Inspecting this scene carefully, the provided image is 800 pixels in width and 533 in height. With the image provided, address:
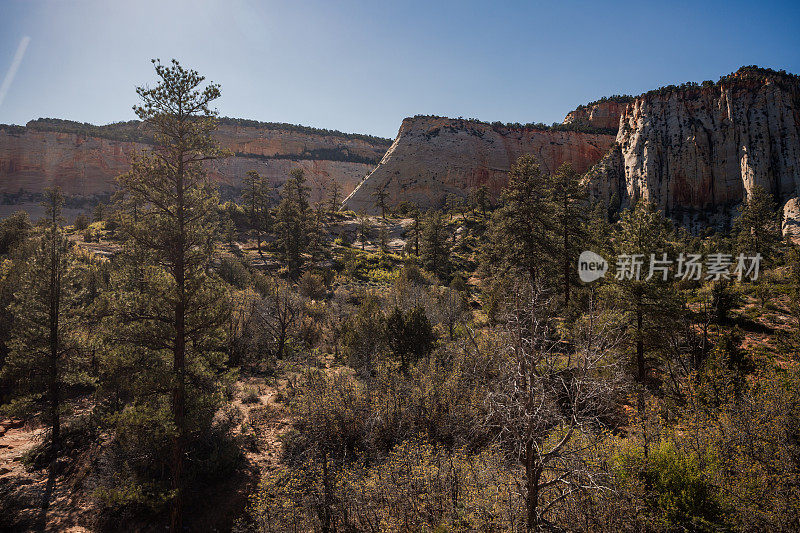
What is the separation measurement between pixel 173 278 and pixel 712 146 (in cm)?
8806

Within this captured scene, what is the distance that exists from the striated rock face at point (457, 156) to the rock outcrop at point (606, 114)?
9.27 metres

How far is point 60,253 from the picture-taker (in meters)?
13.6

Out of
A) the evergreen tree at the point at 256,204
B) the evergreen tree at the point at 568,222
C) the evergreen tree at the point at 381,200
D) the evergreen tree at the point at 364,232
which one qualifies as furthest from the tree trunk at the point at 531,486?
the evergreen tree at the point at 381,200

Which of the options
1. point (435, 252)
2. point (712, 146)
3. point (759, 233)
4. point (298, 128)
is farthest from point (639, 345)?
point (298, 128)

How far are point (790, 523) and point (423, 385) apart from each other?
8.69 meters

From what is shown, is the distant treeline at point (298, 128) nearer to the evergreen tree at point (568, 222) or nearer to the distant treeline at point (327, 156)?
the distant treeline at point (327, 156)

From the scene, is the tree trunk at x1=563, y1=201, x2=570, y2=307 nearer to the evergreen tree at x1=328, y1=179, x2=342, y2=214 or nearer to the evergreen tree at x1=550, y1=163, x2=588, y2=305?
the evergreen tree at x1=550, y1=163, x2=588, y2=305

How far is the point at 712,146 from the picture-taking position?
62.5 meters

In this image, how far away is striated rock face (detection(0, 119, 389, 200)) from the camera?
69.8 meters

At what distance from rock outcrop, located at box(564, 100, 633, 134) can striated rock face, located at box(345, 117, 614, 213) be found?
365 inches

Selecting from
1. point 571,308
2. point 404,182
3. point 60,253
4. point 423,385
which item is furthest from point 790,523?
point 404,182

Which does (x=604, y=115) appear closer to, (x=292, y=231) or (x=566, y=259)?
(x=566, y=259)

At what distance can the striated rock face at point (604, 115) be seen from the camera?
88375 mm

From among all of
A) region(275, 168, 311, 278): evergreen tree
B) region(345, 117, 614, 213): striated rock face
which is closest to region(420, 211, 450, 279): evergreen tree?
region(275, 168, 311, 278): evergreen tree
